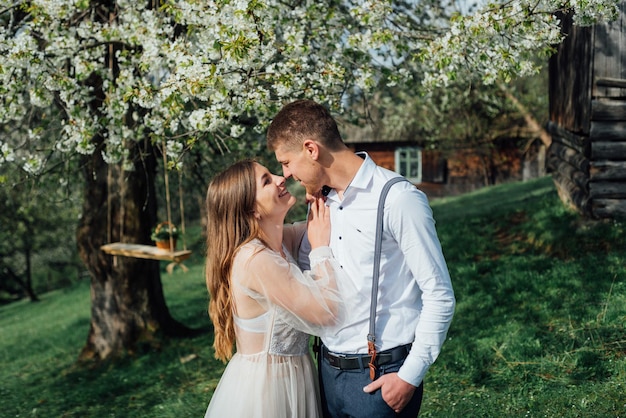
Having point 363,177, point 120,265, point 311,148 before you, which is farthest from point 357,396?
point 120,265

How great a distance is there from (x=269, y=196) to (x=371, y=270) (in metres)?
0.67

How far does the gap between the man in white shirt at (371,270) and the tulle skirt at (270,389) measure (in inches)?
8.5

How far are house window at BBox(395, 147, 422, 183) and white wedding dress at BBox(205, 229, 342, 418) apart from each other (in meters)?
21.3

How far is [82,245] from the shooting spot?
8375mm

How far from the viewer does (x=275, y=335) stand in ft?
10.4

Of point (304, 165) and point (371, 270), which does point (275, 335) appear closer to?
point (371, 270)

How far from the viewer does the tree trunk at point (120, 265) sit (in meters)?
8.17

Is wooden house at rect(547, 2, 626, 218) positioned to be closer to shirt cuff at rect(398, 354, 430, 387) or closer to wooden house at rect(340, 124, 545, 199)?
A: shirt cuff at rect(398, 354, 430, 387)

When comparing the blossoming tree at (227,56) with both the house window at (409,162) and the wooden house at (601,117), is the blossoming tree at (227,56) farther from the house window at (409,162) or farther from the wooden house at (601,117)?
the house window at (409,162)

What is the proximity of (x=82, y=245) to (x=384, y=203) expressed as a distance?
6568 millimetres

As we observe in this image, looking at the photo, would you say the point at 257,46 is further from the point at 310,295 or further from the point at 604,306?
the point at 604,306

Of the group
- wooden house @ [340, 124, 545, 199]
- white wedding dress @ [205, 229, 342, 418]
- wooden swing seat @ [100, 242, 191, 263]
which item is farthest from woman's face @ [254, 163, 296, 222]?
wooden house @ [340, 124, 545, 199]

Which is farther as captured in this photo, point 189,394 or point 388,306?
point 189,394

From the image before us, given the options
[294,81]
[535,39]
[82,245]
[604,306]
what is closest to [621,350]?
[604,306]
